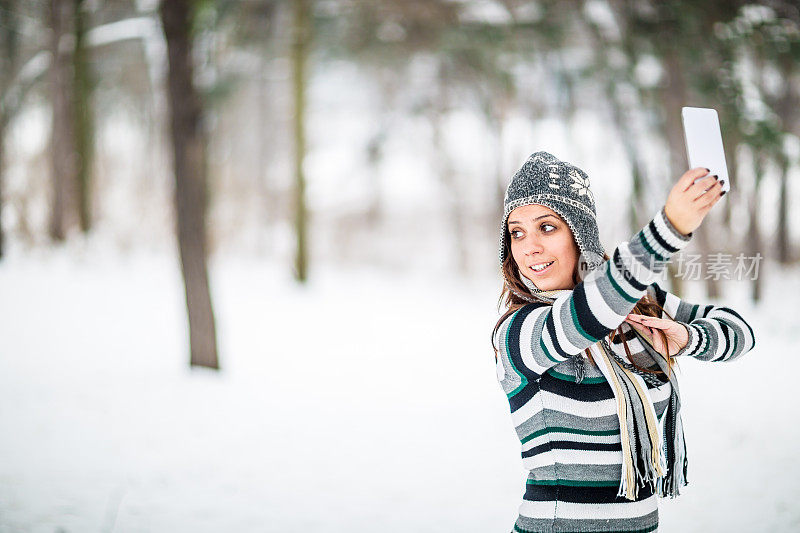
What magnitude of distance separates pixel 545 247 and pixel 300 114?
406 inches

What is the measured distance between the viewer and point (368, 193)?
53.2 ft

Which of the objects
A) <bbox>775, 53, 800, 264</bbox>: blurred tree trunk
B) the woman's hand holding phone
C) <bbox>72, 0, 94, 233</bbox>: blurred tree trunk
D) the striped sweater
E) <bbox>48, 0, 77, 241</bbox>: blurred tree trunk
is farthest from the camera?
<bbox>48, 0, 77, 241</bbox>: blurred tree trunk

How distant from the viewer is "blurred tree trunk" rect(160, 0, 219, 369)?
573 centimetres

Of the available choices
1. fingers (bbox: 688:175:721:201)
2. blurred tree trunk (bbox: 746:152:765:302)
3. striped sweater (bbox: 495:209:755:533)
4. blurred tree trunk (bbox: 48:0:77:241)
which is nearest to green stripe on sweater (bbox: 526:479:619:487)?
striped sweater (bbox: 495:209:755:533)

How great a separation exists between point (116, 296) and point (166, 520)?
19.7 ft

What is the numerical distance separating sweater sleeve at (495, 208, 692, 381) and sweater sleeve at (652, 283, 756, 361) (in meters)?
0.46

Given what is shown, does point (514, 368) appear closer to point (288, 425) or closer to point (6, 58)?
point (288, 425)

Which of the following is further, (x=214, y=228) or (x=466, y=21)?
(x=214, y=228)

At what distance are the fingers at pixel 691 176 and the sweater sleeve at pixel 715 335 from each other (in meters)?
0.53

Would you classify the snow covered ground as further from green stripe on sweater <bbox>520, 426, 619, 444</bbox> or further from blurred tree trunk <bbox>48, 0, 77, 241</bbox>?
blurred tree trunk <bbox>48, 0, 77, 241</bbox>

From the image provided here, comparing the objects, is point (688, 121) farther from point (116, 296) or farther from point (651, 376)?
point (116, 296)

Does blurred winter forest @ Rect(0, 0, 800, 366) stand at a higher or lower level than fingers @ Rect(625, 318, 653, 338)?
higher

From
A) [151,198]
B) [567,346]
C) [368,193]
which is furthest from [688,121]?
[368,193]

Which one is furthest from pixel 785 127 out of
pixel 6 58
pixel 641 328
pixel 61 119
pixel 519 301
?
pixel 6 58
